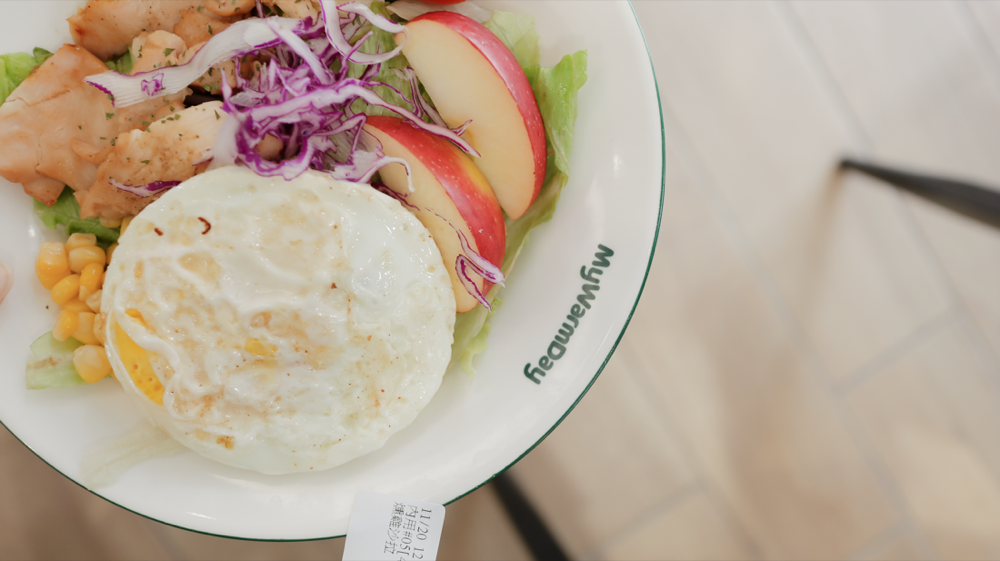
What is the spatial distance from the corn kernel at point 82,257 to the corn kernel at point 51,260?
0.02 metres

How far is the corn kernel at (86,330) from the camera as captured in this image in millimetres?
1575

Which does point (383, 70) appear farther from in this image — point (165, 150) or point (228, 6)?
point (165, 150)

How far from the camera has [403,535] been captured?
152cm

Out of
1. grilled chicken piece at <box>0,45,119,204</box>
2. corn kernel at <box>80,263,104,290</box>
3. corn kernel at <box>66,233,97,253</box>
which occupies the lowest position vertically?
corn kernel at <box>80,263,104,290</box>

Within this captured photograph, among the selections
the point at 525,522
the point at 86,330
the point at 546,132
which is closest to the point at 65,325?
the point at 86,330

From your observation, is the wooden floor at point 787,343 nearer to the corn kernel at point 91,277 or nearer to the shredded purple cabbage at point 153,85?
the corn kernel at point 91,277

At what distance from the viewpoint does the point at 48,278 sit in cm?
157

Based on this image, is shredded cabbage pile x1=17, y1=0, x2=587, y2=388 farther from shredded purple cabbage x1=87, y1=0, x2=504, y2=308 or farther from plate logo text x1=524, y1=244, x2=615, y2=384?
plate logo text x1=524, y1=244, x2=615, y2=384

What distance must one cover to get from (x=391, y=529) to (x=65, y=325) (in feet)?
3.55

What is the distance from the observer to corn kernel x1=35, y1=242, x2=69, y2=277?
1.57 metres

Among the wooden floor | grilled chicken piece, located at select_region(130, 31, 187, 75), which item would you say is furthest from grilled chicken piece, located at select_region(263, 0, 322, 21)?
the wooden floor

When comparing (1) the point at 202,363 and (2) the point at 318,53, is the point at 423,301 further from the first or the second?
(2) the point at 318,53

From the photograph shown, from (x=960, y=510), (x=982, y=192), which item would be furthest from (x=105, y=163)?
(x=960, y=510)

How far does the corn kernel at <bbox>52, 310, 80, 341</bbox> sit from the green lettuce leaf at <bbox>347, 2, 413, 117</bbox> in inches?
39.2
